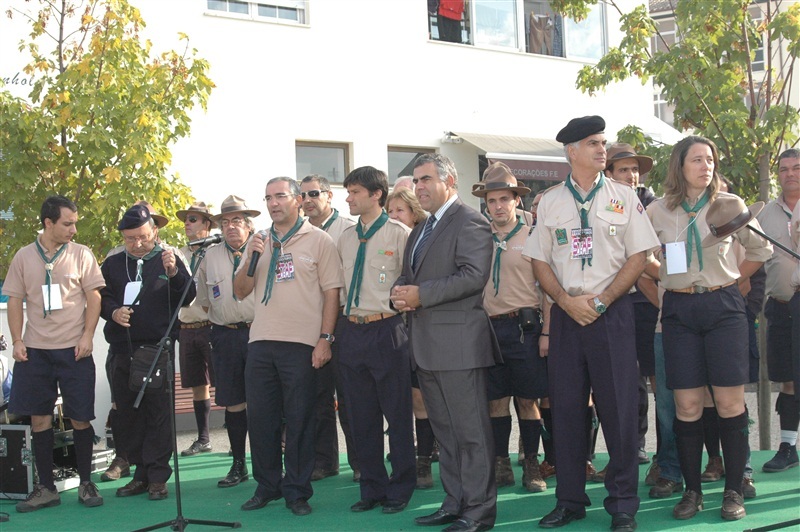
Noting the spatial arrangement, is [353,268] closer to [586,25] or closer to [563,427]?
[563,427]

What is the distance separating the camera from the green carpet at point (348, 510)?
19.0 ft

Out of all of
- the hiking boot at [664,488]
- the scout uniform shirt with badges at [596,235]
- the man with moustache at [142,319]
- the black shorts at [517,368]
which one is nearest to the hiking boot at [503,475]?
the black shorts at [517,368]

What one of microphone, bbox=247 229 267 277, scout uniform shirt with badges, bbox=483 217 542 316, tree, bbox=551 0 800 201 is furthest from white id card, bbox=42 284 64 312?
tree, bbox=551 0 800 201

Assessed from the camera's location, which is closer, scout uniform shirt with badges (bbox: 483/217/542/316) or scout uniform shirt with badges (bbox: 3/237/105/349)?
scout uniform shirt with badges (bbox: 483/217/542/316)

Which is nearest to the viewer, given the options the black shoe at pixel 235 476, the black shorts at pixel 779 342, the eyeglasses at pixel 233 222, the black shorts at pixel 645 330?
the black shorts at pixel 645 330

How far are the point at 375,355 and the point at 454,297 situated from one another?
0.96 metres

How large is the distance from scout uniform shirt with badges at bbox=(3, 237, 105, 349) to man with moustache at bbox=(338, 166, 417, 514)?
2.07 metres

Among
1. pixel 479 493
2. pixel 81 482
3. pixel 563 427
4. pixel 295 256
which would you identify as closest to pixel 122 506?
pixel 81 482

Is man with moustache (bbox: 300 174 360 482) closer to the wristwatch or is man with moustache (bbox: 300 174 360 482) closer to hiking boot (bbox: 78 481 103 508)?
hiking boot (bbox: 78 481 103 508)

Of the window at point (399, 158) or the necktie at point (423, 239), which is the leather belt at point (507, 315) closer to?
the necktie at point (423, 239)

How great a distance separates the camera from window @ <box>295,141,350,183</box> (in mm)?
15203

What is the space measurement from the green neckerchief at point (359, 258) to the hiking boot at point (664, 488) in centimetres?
229

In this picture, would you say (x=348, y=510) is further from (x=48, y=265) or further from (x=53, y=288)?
(x=48, y=265)

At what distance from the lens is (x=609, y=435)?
218 inches
